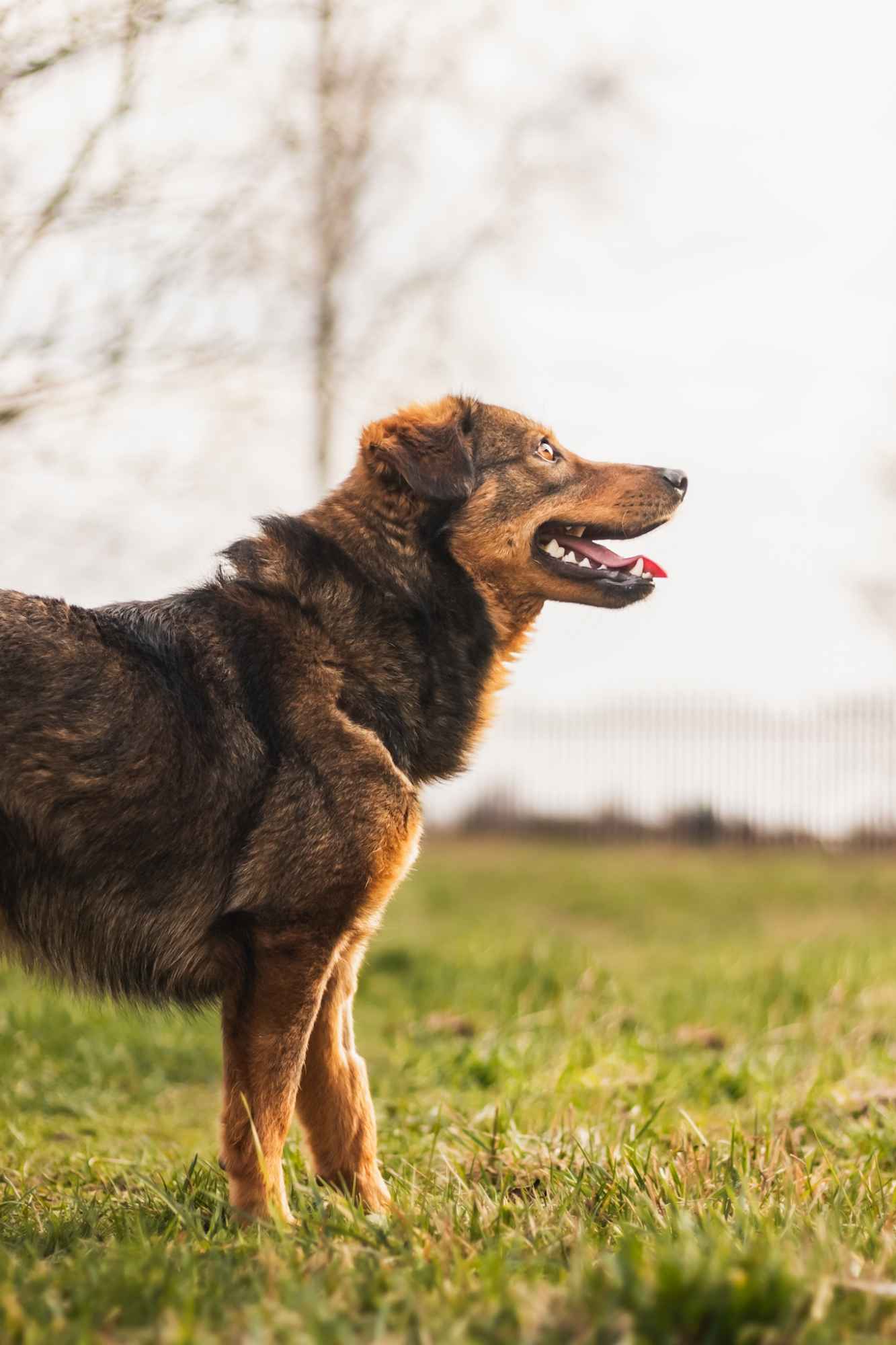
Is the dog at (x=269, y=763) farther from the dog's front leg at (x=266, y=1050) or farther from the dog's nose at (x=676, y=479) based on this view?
the dog's nose at (x=676, y=479)

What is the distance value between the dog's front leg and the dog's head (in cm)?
146

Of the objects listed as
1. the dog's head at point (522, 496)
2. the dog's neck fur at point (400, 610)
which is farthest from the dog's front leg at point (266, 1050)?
the dog's head at point (522, 496)

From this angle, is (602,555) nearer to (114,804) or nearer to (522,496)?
(522,496)

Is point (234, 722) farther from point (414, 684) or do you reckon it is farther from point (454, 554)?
point (454, 554)

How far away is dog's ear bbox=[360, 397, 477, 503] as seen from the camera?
440 centimetres

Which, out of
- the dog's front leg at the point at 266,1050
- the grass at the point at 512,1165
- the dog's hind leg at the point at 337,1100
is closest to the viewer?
the grass at the point at 512,1165

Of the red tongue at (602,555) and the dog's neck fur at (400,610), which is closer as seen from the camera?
the dog's neck fur at (400,610)

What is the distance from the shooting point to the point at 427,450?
4484 millimetres

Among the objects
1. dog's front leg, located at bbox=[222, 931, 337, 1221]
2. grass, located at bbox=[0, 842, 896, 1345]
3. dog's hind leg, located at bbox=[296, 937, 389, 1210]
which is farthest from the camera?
dog's hind leg, located at bbox=[296, 937, 389, 1210]

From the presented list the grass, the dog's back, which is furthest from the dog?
the grass

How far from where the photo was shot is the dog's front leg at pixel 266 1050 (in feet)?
12.2

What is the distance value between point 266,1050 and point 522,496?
6.76 feet

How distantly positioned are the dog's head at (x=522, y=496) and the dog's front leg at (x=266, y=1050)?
146 cm

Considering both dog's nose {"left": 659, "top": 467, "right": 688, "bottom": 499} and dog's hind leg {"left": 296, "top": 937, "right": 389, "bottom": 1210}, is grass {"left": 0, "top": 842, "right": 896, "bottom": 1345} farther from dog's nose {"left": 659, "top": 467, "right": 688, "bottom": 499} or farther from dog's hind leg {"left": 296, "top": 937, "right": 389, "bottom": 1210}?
dog's nose {"left": 659, "top": 467, "right": 688, "bottom": 499}
